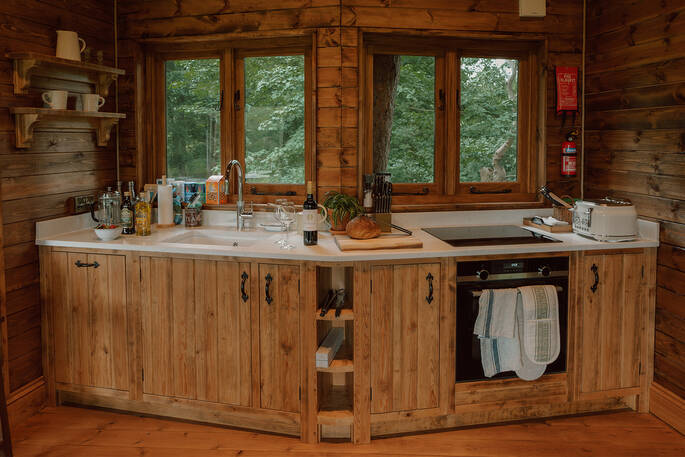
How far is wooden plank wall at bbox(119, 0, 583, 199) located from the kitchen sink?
0.51 meters

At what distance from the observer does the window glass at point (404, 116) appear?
3.46 meters

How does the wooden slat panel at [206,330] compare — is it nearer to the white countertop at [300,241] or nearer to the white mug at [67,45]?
the white countertop at [300,241]

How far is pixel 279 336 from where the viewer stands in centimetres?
285

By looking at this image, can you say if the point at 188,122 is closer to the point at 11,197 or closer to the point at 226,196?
the point at 226,196

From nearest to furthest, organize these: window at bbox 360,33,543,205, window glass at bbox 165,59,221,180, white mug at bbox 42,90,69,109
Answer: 1. white mug at bbox 42,90,69,109
2. window at bbox 360,33,543,205
3. window glass at bbox 165,59,221,180

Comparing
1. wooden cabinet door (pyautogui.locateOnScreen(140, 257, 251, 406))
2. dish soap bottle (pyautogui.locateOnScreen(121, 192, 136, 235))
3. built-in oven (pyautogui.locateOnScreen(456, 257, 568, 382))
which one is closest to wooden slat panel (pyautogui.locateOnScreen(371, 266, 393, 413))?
built-in oven (pyautogui.locateOnScreen(456, 257, 568, 382))

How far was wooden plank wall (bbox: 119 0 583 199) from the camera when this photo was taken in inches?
128

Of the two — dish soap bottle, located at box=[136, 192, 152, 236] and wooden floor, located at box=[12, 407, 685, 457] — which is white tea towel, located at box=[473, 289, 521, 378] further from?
dish soap bottle, located at box=[136, 192, 152, 236]

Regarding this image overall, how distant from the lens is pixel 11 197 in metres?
2.90

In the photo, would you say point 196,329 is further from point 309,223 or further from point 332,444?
point 332,444

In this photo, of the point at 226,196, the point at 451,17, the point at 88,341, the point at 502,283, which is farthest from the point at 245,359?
the point at 451,17

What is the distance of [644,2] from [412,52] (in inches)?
49.1

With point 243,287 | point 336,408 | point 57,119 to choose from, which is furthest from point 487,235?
point 57,119

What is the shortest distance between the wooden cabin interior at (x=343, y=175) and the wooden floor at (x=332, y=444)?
0.04 ft
